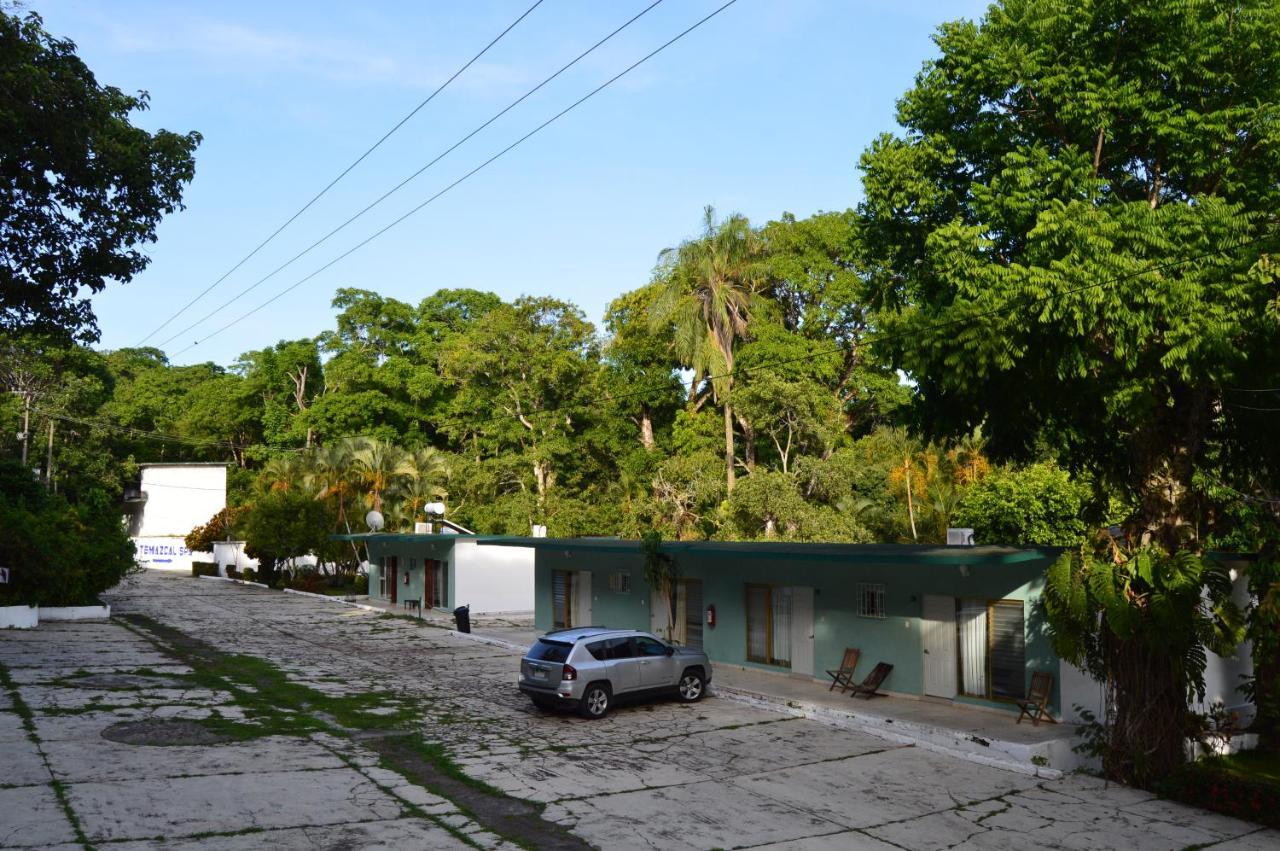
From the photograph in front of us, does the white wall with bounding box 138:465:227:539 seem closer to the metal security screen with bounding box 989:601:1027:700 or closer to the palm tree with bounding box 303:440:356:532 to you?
the palm tree with bounding box 303:440:356:532

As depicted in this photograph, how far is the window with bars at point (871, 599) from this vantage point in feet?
66.0

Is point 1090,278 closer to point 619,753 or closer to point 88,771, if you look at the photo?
point 619,753

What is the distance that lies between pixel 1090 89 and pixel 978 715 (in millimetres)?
10613

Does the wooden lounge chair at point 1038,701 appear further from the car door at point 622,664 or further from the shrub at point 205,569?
the shrub at point 205,569

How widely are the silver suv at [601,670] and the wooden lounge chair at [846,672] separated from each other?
281 cm

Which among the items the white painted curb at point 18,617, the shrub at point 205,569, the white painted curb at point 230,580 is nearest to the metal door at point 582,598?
the white painted curb at point 18,617

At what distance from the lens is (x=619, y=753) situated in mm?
15438

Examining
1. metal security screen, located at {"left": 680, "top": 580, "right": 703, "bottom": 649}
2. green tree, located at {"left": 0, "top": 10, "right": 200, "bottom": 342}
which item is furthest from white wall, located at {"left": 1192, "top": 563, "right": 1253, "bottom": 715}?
green tree, located at {"left": 0, "top": 10, "right": 200, "bottom": 342}

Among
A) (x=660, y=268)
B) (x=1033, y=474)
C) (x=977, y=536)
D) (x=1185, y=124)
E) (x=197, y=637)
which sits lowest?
(x=197, y=637)

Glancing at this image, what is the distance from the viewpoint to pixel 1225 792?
43.3 feet

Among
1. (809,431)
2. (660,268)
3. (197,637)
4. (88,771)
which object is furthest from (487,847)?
(660,268)

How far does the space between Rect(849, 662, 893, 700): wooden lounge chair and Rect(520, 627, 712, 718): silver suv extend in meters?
3.21

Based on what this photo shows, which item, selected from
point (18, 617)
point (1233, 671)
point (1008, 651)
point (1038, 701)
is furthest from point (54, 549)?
point (1233, 671)

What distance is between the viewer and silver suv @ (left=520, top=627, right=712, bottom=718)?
18.0 m
